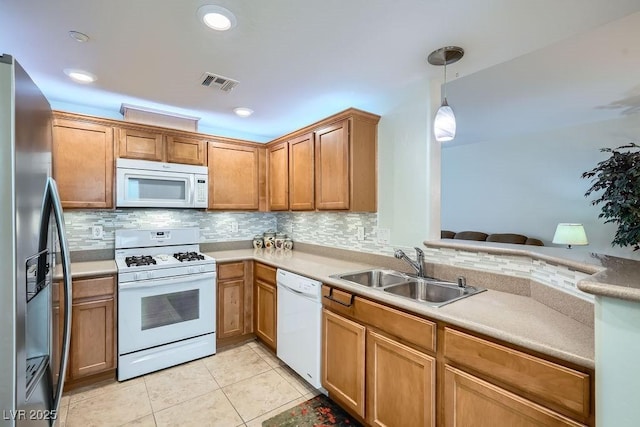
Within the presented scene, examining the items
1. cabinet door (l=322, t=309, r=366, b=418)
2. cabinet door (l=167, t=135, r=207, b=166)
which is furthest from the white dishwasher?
cabinet door (l=167, t=135, r=207, b=166)

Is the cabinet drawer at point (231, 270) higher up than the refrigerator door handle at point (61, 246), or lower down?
lower down

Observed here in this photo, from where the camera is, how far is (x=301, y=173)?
2.96 m

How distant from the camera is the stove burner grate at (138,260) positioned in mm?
2545

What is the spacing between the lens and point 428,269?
7.07 feet

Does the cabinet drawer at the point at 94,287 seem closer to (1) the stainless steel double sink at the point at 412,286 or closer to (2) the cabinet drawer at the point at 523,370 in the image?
(1) the stainless steel double sink at the point at 412,286

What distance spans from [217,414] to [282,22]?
8.25ft

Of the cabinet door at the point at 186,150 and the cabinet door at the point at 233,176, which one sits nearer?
the cabinet door at the point at 186,150

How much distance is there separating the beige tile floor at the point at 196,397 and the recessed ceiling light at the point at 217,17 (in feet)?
8.00

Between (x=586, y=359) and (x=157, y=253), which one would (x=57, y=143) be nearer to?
(x=157, y=253)

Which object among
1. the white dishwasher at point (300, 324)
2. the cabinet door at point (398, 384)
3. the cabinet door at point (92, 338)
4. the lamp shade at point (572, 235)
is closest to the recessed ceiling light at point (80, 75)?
the cabinet door at point (92, 338)

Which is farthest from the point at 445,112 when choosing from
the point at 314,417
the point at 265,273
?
the point at 314,417

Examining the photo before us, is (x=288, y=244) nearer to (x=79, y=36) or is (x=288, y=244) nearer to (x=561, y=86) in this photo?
(x=79, y=36)

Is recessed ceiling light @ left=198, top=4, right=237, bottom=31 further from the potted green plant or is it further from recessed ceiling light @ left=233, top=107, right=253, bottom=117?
the potted green plant

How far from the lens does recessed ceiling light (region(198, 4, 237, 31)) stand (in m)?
1.43
